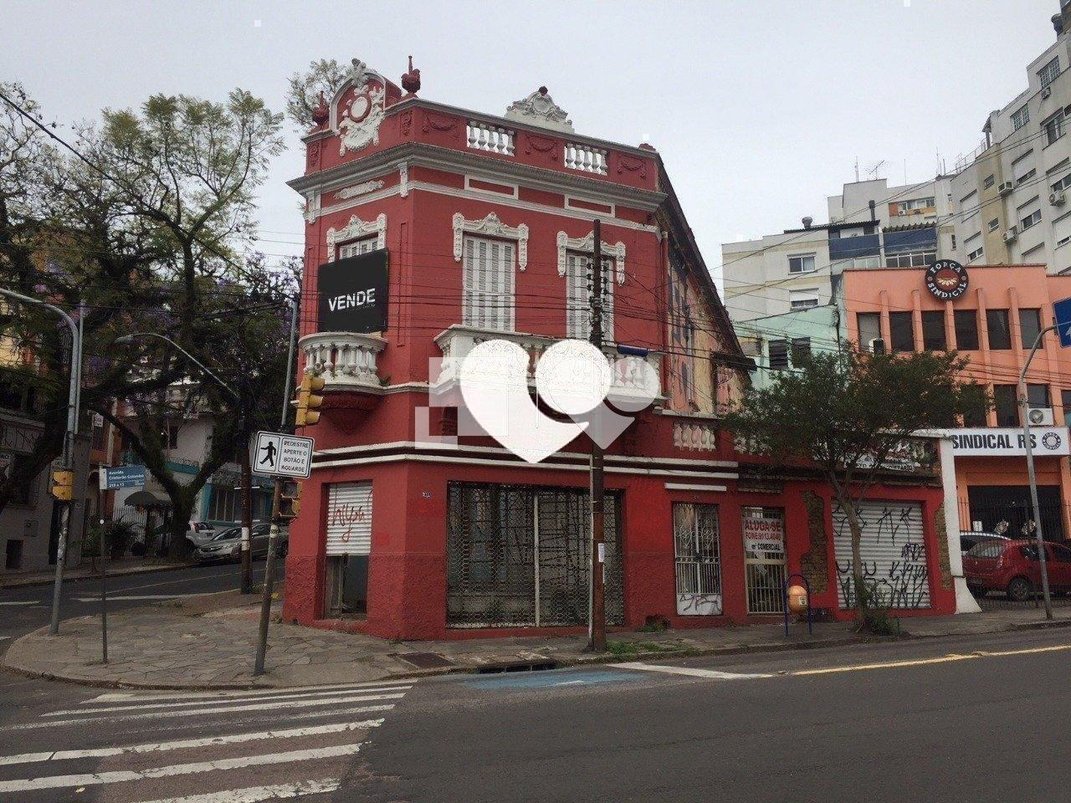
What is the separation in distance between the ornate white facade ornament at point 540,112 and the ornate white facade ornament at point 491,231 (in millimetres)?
2550

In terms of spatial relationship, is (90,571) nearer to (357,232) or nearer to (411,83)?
(357,232)

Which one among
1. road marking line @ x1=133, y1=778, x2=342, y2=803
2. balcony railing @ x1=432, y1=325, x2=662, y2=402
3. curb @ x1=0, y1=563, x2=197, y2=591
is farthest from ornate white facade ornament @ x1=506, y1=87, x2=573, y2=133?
curb @ x1=0, y1=563, x2=197, y2=591

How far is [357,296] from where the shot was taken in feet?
57.7

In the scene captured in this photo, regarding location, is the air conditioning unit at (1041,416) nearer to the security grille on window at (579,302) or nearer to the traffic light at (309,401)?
the security grille on window at (579,302)

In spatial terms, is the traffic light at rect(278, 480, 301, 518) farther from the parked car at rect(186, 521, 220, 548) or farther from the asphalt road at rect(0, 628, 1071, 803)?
the parked car at rect(186, 521, 220, 548)

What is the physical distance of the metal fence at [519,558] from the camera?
651 inches

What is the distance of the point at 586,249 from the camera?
60.9 ft

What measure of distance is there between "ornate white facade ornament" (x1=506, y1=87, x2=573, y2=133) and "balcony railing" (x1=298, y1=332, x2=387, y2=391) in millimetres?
6058

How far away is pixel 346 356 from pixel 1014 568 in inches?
749

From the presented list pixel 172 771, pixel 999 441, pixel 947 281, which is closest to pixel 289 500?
pixel 172 771

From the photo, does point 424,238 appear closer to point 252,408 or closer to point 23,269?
point 252,408

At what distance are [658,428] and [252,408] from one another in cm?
1666

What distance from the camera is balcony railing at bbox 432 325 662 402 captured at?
1627 cm

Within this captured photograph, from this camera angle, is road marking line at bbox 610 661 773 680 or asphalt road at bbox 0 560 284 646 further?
asphalt road at bbox 0 560 284 646
